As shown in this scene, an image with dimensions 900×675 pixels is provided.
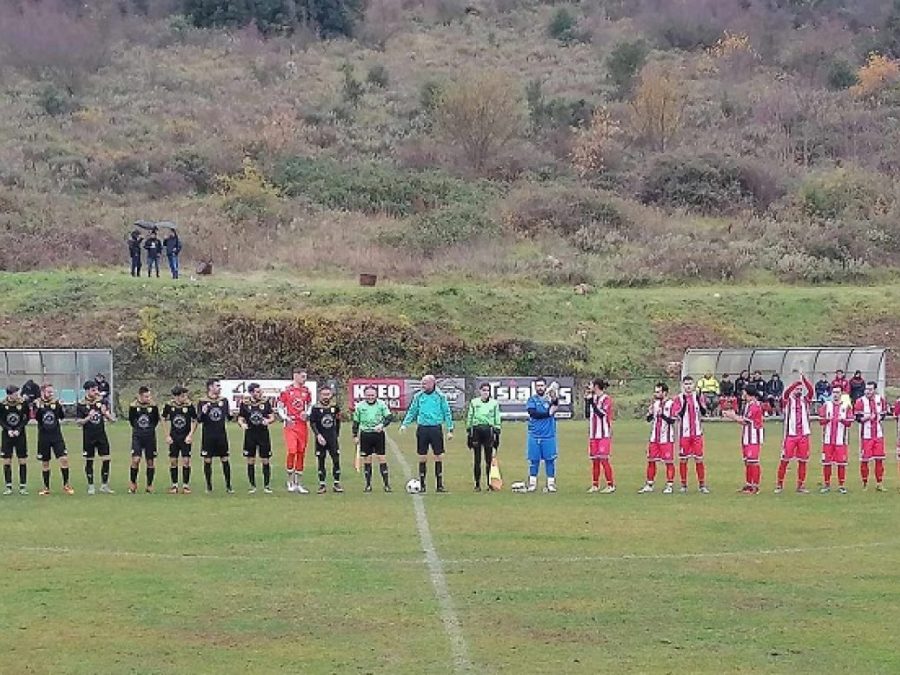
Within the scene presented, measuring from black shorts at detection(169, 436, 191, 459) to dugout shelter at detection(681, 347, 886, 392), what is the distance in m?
28.2

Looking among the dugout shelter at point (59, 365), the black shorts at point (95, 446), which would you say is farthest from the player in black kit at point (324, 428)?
the dugout shelter at point (59, 365)

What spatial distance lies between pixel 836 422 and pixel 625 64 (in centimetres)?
7591

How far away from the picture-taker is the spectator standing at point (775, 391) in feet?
153

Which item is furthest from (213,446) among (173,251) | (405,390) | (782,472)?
(173,251)

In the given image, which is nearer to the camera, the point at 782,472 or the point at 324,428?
the point at 324,428

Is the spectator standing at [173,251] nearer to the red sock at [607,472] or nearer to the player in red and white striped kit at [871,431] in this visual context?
the red sock at [607,472]

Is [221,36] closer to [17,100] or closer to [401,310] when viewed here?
[17,100]

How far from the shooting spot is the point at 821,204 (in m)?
73.6

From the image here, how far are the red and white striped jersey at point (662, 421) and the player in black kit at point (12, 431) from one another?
35.0 ft

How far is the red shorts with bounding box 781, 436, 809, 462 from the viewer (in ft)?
83.5

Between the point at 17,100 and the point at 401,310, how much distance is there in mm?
46574

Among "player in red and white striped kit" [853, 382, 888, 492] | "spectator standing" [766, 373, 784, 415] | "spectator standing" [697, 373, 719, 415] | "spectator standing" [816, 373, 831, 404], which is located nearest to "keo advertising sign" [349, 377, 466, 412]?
"spectator standing" [697, 373, 719, 415]

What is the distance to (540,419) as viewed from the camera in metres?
25.5

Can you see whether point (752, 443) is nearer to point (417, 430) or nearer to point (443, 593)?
point (417, 430)
